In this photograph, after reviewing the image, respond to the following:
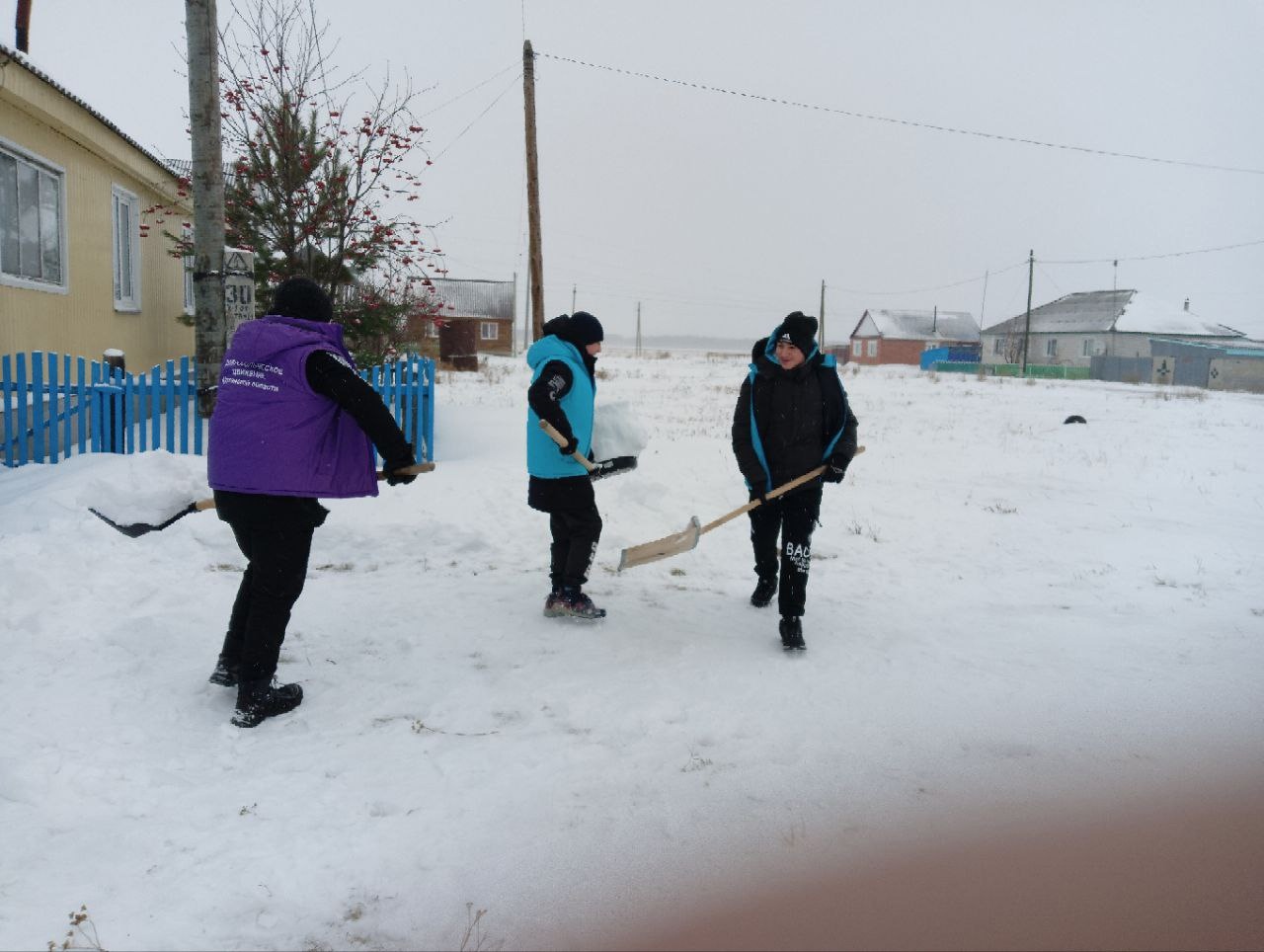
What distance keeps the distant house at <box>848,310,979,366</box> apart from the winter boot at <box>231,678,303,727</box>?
238 feet

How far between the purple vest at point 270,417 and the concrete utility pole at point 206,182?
4.26m

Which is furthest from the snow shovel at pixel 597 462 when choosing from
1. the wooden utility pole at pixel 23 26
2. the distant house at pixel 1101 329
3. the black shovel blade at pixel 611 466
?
the distant house at pixel 1101 329

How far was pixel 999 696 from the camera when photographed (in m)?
3.96

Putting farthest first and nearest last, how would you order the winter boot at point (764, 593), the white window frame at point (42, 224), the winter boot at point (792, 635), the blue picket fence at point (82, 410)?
the white window frame at point (42, 224) < the blue picket fence at point (82, 410) < the winter boot at point (764, 593) < the winter boot at point (792, 635)

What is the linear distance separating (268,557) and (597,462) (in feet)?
6.63

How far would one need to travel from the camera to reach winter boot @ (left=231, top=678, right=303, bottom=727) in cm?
344

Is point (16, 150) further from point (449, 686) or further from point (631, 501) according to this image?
point (449, 686)

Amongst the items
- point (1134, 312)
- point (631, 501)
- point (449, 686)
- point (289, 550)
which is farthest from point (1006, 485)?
point (1134, 312)

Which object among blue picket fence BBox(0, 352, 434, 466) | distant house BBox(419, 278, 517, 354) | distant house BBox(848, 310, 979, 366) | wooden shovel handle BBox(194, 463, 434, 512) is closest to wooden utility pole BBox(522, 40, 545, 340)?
blue picket fence BBox(0, 352, 434, 466)

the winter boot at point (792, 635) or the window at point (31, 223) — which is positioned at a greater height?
the window at point (31, 223)

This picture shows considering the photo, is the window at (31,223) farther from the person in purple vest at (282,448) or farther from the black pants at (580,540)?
the black pants at (580,540)

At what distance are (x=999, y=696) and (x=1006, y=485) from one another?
21.3ft

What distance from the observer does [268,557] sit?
3.43 m

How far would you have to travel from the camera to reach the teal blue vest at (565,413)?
184 inches
